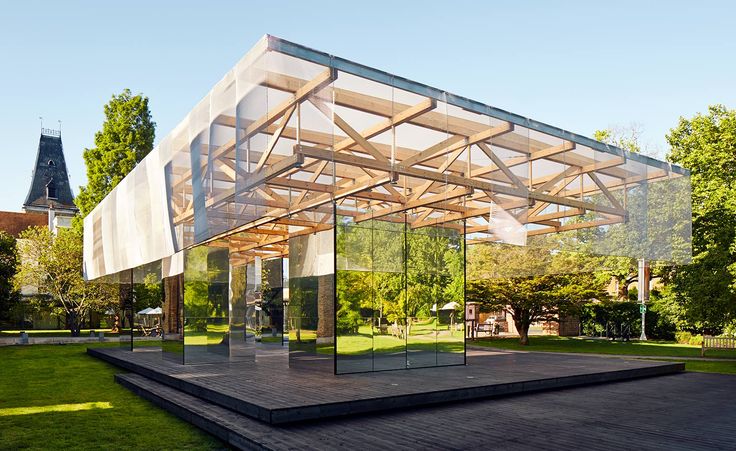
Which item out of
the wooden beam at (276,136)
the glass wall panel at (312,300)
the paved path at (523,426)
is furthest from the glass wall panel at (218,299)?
the wooden beam at (276,136)

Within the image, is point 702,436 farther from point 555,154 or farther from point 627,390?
point 555,154

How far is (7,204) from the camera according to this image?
70688mm

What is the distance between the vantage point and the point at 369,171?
44.1 feet

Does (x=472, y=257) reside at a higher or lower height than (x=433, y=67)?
lower

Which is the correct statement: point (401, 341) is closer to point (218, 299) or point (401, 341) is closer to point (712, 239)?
point (218, 299)

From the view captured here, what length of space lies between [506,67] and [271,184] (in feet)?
22.2

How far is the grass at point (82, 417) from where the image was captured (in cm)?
811

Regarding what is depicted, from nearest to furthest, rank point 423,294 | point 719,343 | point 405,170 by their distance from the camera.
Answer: point 405,170 < point 423,294 < point 719,343

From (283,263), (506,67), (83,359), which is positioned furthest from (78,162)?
(506,67)

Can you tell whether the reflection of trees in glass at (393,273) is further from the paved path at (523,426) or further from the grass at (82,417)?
the grass at (82,417)

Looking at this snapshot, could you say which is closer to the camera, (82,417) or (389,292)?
(82,417)

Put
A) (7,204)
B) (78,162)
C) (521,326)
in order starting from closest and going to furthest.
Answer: (521,326), (78,162), (7,204)

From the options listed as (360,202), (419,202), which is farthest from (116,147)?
(419,202)

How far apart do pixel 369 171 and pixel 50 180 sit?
79441mm
